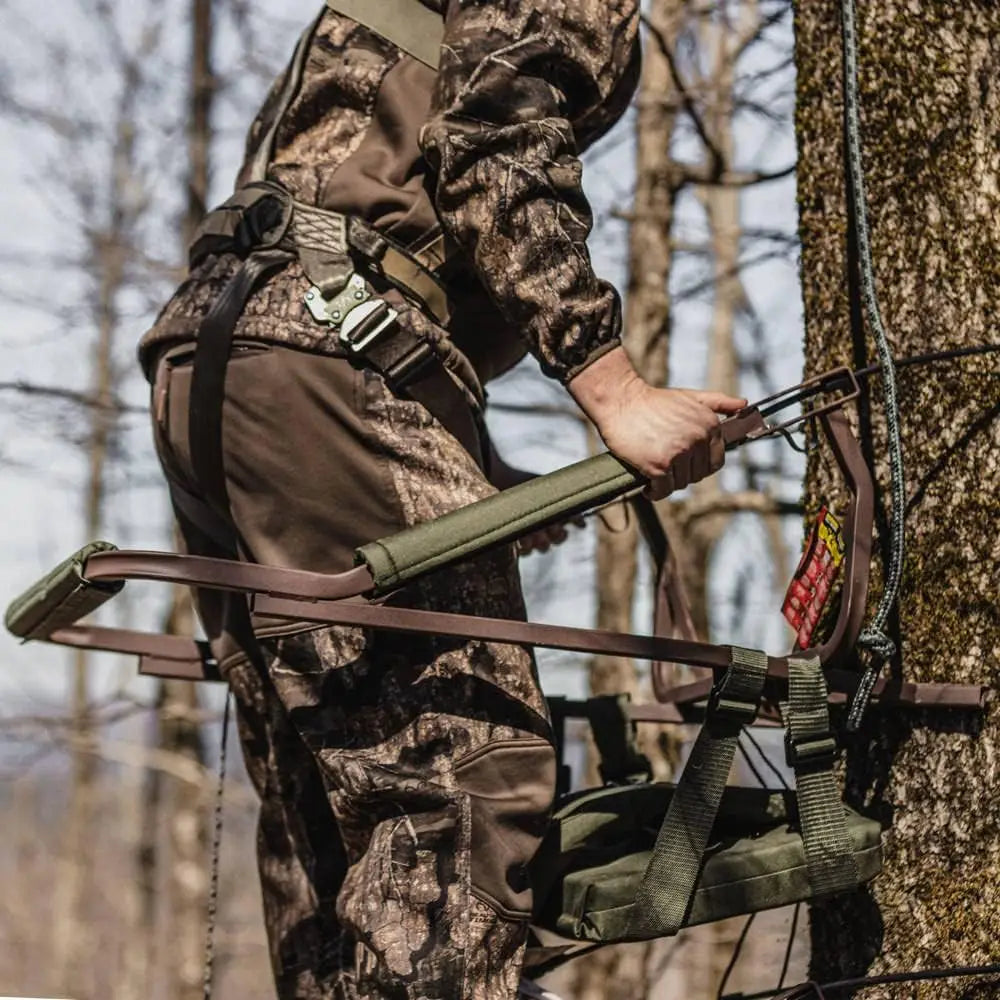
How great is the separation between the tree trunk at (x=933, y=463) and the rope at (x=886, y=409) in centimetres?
5

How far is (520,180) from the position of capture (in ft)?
7.18

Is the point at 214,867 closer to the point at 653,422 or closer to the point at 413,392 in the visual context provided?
the point at 413,392

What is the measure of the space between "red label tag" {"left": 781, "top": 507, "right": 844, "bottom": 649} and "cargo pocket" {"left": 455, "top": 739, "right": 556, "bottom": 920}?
584 mm

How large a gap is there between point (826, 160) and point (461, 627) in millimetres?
1309

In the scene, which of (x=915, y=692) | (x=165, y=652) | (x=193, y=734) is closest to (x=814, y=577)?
(x=915, y=692)

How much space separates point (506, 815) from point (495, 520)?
0.46 metres

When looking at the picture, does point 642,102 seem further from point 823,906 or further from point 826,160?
point 823,906

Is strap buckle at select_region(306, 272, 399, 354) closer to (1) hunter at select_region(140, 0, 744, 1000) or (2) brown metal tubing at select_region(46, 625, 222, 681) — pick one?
(1) hunter at select_region(140, 0, 744, 1000)

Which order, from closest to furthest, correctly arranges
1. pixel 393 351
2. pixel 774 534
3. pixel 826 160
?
pixel 393 351 < pixel 826 160 < pixel 774 534

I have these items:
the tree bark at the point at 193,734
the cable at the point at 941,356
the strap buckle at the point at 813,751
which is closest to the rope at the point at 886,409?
the cable at the point at 941,356

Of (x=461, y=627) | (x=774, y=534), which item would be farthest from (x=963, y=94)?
(x=774, y=534)

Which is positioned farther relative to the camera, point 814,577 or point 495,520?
point 814,577

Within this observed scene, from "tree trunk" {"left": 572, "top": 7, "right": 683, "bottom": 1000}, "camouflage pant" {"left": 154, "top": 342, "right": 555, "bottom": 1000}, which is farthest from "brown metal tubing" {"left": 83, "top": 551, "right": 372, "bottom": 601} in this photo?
"tree trunk" {"left": 572, "top": 7, "right": 683, "bottom": 1000}

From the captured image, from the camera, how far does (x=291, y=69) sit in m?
2.54
